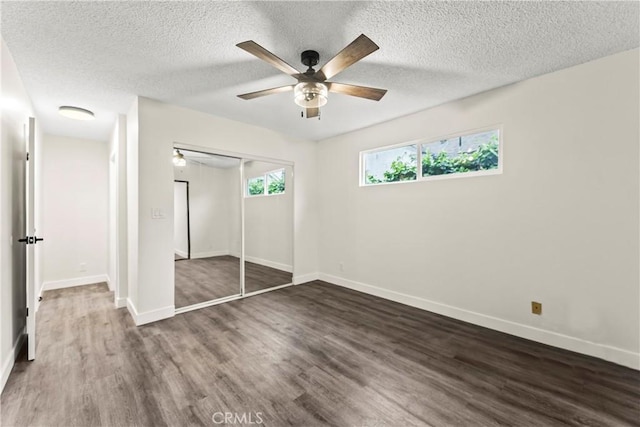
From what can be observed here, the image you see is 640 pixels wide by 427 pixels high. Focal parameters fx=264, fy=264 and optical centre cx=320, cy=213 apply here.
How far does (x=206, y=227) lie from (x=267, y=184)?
46.3 inches

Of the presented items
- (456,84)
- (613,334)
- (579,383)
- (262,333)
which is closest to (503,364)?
(579,383)

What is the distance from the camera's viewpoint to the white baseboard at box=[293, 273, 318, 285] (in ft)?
15.1

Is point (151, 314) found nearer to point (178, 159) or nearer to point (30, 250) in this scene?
point (30, 250)

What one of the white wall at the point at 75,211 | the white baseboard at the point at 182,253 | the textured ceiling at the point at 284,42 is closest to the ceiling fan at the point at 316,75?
the textured ceiling at the point at 284,42

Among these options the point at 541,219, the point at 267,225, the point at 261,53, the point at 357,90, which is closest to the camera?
the point at 261,53

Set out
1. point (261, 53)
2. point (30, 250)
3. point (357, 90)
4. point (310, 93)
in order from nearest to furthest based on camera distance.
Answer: point (261, 53), point (310, 93), point (357, 90), point (30, 250)

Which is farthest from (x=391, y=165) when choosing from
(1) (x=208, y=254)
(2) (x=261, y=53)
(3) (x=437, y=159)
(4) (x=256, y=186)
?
(1) (x=208, y=254)

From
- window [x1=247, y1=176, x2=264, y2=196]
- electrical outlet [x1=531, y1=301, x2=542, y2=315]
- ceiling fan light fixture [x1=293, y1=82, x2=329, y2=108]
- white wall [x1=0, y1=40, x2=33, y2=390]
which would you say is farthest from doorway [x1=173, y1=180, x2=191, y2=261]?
electrical outlet [x1=531, y1=301, x2=542, y2=315]

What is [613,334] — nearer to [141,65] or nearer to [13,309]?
[141,65]

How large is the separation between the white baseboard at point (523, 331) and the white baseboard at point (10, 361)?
3775 mm

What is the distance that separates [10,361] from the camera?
2133 mm

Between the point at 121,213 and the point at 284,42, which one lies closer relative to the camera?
the point at 284,42

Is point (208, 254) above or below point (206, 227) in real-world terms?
below

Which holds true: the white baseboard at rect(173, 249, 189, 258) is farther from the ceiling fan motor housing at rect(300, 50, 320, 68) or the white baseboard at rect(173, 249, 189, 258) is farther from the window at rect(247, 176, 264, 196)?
the ceiling fan motor housing at rect(300, 50, 320, 68)
